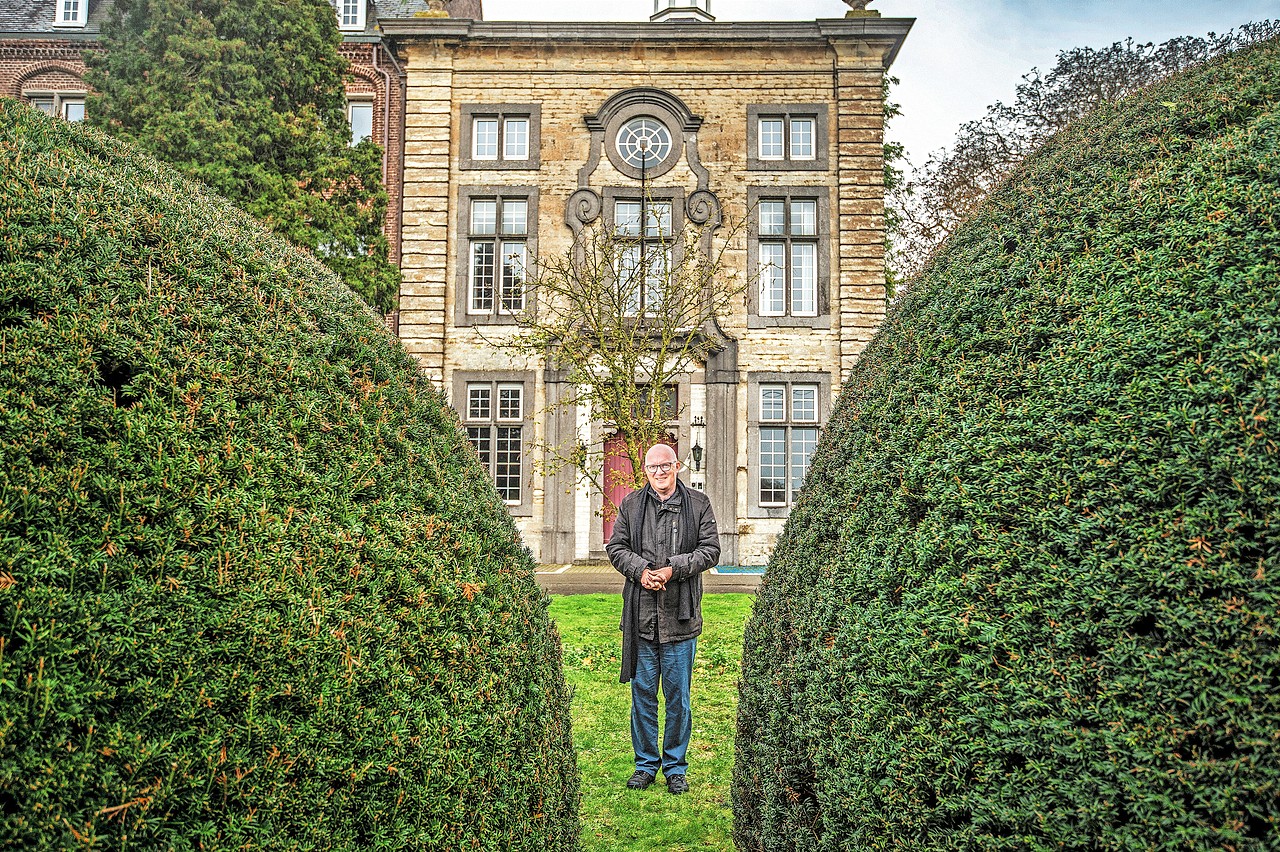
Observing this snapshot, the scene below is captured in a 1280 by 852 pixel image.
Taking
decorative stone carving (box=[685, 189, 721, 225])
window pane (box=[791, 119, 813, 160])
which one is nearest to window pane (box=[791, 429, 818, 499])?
decorative stone carving (box=[685, 189, 721, 225])

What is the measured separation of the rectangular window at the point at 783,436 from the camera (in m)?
21.5

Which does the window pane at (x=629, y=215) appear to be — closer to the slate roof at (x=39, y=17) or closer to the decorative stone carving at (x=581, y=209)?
the decorative stone carving at (x=581, y=209)

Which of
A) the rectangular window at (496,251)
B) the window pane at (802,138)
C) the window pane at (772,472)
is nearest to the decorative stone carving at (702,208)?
the window pane at (802,138)

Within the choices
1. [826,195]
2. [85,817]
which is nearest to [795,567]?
[85,817]

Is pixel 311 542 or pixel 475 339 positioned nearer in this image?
pixel 311 542

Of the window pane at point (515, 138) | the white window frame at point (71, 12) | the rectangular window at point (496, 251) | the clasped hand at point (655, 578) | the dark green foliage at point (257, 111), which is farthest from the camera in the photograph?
the white window frame at point (71, 12)

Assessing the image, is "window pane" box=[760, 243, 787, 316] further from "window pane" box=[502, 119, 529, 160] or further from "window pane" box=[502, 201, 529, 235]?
"window pane" box=[502, 119, 529, 160]

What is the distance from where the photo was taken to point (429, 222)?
21.7m

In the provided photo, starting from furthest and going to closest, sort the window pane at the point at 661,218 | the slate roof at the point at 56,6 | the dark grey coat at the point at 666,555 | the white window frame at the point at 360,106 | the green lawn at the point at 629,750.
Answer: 1. the slate roof at the point at 56,6
2. the white window frame at the point at 360,106
3. the window pane at the point at 661,218
4. the dark grey coat at the point at 666,555
5. the green lawn at the point at 629,750

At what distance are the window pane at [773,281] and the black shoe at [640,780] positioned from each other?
57.3ft

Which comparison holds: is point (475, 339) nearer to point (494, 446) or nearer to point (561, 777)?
point (494, 446)

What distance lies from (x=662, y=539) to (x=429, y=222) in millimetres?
18030

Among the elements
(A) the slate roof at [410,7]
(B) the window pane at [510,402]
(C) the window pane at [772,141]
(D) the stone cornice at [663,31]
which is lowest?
(B) the window pane at [510,402]

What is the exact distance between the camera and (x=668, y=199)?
72.4ft
